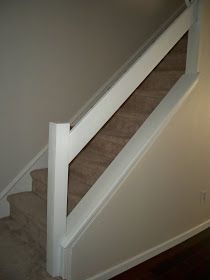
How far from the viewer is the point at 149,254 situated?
2297 mm

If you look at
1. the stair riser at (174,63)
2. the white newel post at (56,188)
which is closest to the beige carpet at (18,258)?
the white newel post at (56,188)

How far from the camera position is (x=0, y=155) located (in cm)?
260

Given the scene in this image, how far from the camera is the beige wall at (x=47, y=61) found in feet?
8.30

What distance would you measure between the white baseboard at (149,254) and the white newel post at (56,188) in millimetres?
347

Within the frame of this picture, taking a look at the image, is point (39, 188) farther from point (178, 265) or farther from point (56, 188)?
point (178, 265)

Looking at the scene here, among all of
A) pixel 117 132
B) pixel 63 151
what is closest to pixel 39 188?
pixel 117 132

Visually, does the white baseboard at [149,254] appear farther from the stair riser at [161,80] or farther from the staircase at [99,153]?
the stair riser at [161,80]

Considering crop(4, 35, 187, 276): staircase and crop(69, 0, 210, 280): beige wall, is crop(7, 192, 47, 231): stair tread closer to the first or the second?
crop(4, 35, 187, 276): staircase

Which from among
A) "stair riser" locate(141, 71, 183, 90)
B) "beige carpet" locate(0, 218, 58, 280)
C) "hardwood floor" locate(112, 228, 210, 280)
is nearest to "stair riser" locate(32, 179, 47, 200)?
"beige carpet" locate(0, 218, 58, 280)

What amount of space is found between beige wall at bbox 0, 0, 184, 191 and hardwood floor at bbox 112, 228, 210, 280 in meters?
1.52

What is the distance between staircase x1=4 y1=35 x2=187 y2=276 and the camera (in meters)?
2.30

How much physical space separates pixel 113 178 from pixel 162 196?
623 mm

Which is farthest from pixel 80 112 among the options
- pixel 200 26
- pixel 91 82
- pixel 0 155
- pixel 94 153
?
pixel 200 26

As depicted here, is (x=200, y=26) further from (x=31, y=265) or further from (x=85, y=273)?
(x=31, y=265)
